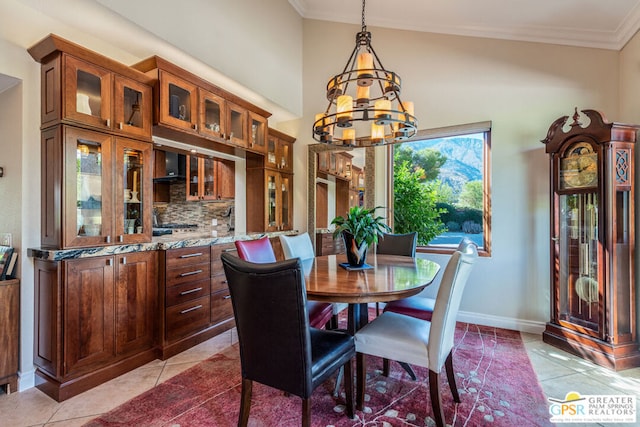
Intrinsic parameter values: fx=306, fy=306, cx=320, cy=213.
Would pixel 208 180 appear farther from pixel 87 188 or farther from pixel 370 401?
pixel 370 401

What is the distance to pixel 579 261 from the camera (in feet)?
9.04

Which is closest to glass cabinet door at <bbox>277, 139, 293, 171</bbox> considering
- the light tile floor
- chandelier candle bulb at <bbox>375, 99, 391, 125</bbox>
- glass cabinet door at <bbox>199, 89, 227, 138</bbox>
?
glass cabinet door at <bbox>199, 89, 227, 138</bbox>

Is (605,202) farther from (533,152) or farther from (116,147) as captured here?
(116,147)

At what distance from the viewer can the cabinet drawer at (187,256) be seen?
8.68 feet

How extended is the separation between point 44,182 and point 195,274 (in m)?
1.32

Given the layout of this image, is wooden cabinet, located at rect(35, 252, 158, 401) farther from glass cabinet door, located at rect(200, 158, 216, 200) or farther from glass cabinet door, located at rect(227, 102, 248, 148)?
glass cabinet door, located at rect(200, 158, 216, 200)

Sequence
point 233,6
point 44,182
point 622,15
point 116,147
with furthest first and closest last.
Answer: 1. point 233,6
2. point 622,15
3. point 116,147
4. point 44,182

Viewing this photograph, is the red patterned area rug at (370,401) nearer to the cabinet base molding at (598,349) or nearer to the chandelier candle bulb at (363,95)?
the cabinet base molding at (598,349)

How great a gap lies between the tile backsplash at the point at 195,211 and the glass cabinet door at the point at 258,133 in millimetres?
905

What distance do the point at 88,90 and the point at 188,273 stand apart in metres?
1.63

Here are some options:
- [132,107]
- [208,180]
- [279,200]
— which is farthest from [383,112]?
[208,180]

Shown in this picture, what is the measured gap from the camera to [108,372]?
2.26 meters

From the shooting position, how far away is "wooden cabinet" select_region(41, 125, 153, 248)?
82.5 inches

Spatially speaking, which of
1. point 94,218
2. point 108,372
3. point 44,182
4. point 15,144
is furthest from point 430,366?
point 15,144
